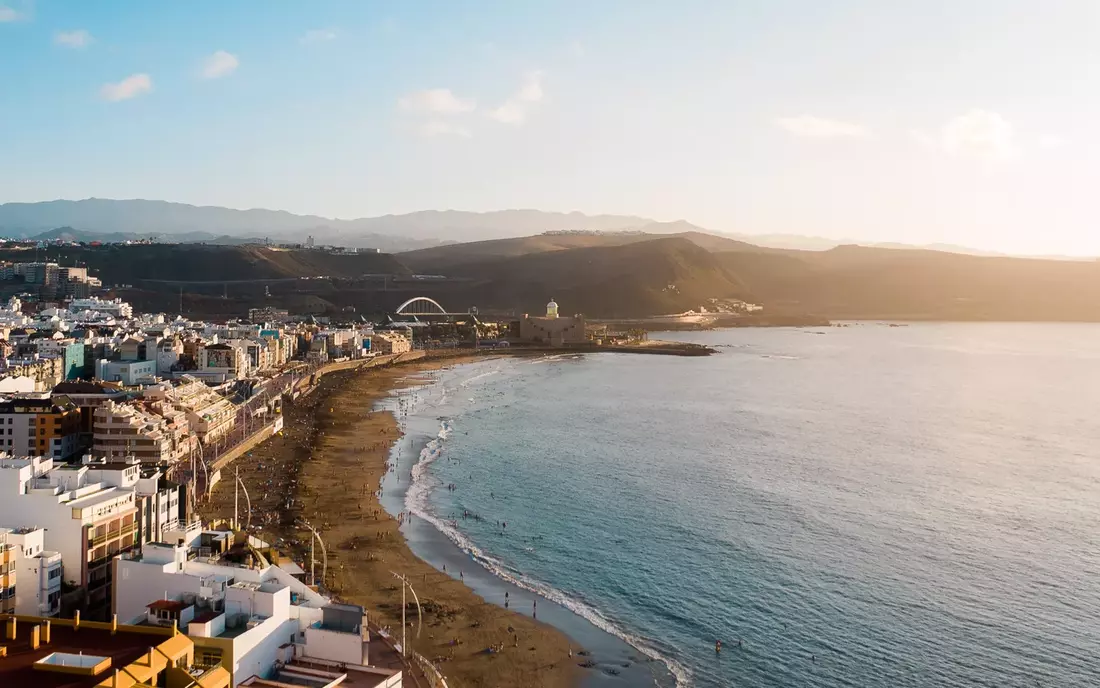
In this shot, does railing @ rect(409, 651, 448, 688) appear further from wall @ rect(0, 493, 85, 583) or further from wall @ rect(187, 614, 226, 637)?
wall @ rect(0, 493, 85, 583)

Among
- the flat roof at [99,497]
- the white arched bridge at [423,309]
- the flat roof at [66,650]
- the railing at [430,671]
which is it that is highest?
the white arched bridge at [423,309]

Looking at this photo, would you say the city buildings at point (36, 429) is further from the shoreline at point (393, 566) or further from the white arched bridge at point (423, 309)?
the white arched bridge at point (423, 309)

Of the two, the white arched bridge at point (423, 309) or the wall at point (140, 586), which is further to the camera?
the white arched bridge at point (423, 309)

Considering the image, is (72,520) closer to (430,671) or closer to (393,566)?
(430,671)

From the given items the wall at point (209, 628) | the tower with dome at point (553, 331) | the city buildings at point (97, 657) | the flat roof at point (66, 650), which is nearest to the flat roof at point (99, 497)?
the city buildings at point (97, 657)

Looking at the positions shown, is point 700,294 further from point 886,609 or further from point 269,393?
point 886,609

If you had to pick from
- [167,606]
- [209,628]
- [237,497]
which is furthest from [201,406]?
[209,628]

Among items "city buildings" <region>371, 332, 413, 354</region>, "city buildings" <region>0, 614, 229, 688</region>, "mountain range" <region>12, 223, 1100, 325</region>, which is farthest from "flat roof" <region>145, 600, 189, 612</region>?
"mountain range" <region>12, 223, 1100, 325</region>

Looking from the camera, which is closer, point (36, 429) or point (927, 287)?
point (36, 429)
